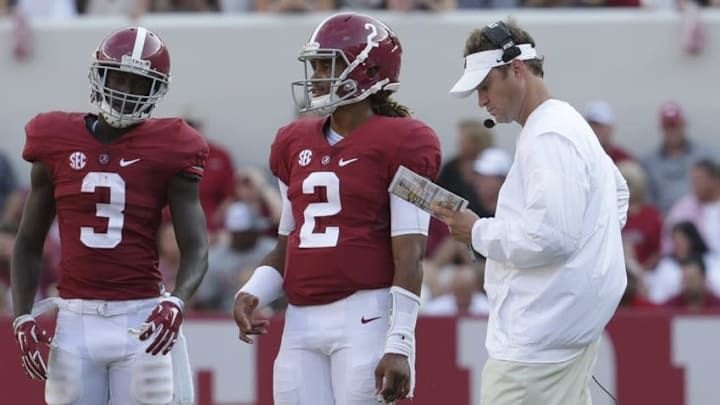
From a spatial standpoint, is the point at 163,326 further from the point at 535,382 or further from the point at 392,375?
the point at 535,382

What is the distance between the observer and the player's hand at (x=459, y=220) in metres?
4.88

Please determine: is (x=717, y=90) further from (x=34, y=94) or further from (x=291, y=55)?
(x=34, y=94)

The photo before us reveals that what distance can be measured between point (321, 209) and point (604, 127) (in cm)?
534

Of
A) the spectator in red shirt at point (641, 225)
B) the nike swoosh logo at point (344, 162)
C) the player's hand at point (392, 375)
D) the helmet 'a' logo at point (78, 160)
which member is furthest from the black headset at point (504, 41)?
the spectator in red shirt at point (641, 225)

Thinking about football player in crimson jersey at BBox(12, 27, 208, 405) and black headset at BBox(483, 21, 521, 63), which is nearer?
black headset at BBox(483, 21, 521, 63)

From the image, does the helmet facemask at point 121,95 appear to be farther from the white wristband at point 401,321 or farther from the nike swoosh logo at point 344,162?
the white wristband at point 401,321

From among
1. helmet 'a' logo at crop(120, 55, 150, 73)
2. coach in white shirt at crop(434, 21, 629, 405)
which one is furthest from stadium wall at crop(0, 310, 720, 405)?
coach in white shirt at crop(434, 21, 629, 405)

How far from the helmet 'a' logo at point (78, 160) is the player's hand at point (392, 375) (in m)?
1.20

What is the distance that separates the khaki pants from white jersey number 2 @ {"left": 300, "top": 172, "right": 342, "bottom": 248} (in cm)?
66

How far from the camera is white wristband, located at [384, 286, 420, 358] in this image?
16.4ft

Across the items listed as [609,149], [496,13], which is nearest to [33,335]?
[609,149]

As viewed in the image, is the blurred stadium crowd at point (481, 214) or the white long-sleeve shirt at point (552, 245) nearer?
the white long-sleeve shirt at point (552, 245)

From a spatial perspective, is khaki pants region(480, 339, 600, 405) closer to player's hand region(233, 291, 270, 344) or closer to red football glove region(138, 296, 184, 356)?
player's hand region(233, 291, 270, 344)

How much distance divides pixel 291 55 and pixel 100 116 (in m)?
5.72
